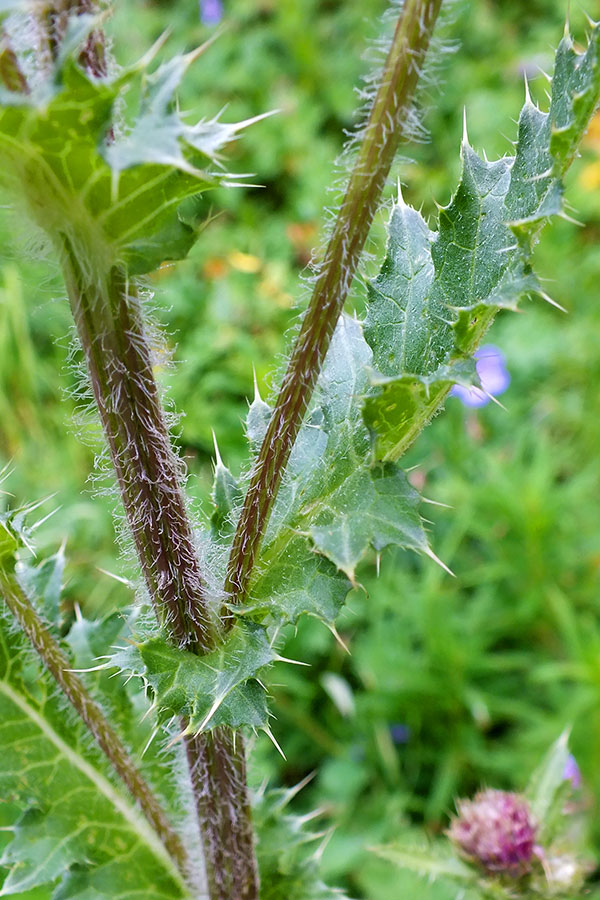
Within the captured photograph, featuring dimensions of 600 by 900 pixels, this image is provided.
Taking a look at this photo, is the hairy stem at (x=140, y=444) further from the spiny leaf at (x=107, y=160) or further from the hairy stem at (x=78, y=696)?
the hairy stem at (x=78, y=696)

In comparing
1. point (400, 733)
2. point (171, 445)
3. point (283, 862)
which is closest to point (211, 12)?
point (400, 733)

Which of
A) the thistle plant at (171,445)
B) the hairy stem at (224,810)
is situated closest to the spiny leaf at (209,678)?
the thistle plant at (171,445)

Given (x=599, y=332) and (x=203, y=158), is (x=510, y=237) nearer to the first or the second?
(x=203, y=158)

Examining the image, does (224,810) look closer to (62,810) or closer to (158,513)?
(62,810)

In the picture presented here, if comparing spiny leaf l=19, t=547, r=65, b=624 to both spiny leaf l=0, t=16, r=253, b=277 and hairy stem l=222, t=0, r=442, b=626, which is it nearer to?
hairy stem l=222, t=0, r=442, b=626

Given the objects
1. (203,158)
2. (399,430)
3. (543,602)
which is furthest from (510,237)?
(543,602)
